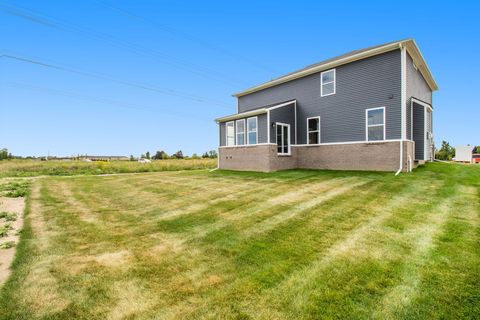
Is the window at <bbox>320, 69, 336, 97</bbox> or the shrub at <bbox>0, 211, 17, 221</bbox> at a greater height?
the window at <bbox>320, 69, 336, 97</bbox>

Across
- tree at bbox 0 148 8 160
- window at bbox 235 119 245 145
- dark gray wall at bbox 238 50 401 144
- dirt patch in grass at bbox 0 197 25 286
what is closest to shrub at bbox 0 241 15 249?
dirt patch in grass at bbox 0 197 25 286

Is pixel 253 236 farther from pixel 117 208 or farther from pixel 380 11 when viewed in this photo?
pixel 380 11

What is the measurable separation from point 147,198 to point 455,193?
9.21 m

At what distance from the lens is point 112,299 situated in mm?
2352

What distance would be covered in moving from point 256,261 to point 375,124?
11841 mm

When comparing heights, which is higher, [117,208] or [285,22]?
[285,22]

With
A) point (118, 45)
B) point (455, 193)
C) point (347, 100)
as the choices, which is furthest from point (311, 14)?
point (455, 193)

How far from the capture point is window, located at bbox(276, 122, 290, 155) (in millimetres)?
14659

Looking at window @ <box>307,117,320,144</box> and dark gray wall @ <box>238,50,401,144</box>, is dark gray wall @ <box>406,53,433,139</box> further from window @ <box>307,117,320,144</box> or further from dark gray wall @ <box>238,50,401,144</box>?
window @ <box>307,117,320,144</box>

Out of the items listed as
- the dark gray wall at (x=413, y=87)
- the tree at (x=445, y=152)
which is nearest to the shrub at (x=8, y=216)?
the dark gray wall at (x=413, y=87)

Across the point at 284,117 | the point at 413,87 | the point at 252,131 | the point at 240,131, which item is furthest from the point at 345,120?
the point at 240,131

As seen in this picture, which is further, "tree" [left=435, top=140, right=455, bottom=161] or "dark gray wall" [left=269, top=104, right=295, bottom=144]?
"tree" [left=435, top=140, right=455, bottom=161]

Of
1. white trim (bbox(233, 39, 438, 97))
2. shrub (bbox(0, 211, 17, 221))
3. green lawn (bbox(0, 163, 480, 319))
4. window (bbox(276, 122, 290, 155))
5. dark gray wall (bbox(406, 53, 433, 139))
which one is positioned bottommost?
green lawn (bbox(0, 163, 480, 319))

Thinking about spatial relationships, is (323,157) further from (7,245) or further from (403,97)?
(7,245)
